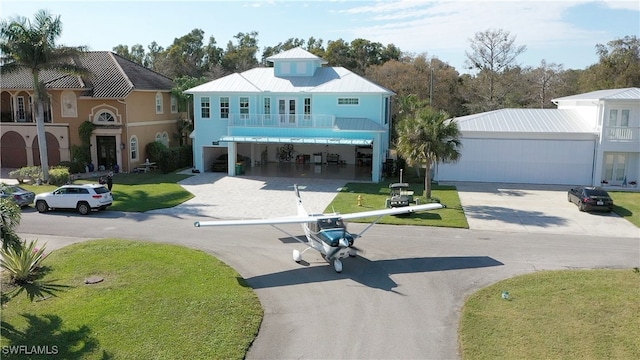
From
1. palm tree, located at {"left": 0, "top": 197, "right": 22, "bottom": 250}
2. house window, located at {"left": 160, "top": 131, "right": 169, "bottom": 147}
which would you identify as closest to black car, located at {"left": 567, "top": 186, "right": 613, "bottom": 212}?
palm tree, located at {"left": 0, "top": 197, "right": 22, "bottom": 250}

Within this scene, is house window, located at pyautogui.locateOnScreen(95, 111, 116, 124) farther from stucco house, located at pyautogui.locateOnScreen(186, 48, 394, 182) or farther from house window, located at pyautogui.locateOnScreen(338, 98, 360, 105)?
house window, located at pyautogui.locateOnScreen(338, 98, 360, 105)

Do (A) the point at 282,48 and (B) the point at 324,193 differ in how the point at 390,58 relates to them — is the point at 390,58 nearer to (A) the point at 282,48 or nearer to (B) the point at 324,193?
(A) the point at 282,48

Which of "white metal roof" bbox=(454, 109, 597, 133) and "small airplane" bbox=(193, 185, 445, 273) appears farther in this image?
"white metal roof" bbox=(454, 109, 597, 133)

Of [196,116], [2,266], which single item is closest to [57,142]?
Result: [196,116]

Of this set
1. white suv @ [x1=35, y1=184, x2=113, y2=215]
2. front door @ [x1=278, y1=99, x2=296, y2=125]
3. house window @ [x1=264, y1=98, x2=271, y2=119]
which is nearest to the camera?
white suv @ [x1=35, y1=184, x2=113, y2=215]

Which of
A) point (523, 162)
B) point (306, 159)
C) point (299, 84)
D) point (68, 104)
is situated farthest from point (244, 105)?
point (523, 162)

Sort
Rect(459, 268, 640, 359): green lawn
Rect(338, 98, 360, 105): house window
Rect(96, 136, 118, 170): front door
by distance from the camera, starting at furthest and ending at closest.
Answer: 1. Rect(96, 136, 118, 170): front door
2. Rect(338, 98, 360, 105): house window
3. Rect(459, 268, 640, 359): green lawn

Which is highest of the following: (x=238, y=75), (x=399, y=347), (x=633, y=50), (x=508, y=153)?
(x=633, y=50)

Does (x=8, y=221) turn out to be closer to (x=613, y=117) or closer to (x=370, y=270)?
(x=370, y=270)
